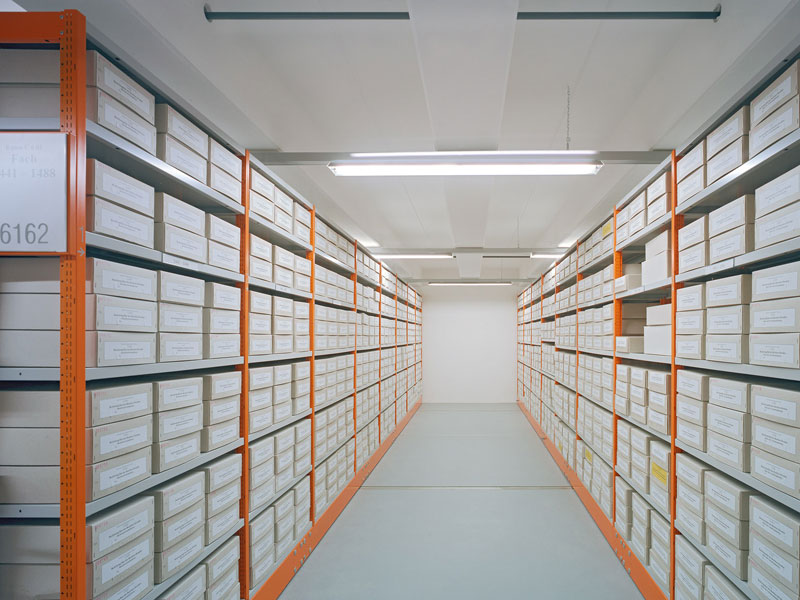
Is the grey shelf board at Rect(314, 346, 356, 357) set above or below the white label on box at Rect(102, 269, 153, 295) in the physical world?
below

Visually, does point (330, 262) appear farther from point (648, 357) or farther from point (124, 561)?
point (124, 561)

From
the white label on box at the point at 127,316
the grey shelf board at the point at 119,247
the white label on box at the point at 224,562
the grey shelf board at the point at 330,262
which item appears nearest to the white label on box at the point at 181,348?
the white label on box at the point at 127,316

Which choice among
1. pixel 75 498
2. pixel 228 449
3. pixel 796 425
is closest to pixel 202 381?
pixel 228 449

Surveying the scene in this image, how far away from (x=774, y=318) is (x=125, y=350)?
244cm

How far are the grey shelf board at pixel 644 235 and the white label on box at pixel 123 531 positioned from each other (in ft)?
9.63

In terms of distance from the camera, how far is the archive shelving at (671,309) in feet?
5.56

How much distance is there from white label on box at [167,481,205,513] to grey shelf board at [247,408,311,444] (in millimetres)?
454

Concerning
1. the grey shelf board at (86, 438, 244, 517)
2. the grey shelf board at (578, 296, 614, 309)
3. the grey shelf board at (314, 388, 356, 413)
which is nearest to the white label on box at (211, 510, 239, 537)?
the grey shelf board at (86, 438, 244, 517)

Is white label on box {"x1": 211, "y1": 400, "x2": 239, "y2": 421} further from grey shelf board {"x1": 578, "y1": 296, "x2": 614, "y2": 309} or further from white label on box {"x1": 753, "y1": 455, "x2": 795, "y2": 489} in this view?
grey shelf board {"x1": 578, "y1": 296, "x2": 614, "y2": 309}

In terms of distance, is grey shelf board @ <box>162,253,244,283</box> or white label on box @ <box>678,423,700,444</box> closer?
grey shelf board @ <box>162,253,244,283</box>

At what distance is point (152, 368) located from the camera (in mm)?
1729

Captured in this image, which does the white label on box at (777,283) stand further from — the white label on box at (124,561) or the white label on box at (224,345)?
the white label on box at (124,561)

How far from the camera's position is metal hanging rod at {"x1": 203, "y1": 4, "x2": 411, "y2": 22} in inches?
82.7

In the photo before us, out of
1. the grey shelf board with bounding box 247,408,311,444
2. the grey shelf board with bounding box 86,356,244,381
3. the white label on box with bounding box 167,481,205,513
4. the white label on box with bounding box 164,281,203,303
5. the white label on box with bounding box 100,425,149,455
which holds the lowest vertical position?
the white label on box with bounding box 167,481,205,513
